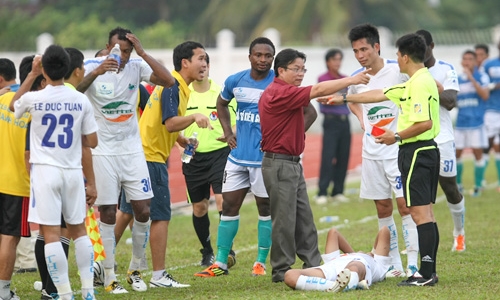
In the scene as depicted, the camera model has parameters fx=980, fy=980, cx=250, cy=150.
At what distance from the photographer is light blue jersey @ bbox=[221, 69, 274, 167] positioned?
32.9 ft

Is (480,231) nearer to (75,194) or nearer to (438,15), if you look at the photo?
(75,194)

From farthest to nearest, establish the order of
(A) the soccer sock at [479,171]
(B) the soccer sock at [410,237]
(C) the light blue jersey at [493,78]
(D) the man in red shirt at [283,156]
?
(C) the light blue jersey at [493,78] < (A) the soccer sock at [479,171] < (B) the soccer sock at [410,237] < (D) the man in red shirt at [283,156]

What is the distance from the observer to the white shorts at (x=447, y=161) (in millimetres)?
10961

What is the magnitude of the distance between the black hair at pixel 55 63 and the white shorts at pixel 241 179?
2.68 metres

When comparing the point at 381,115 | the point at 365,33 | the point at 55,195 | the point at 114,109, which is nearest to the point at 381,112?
the point at 381,115

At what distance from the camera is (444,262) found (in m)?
10.4

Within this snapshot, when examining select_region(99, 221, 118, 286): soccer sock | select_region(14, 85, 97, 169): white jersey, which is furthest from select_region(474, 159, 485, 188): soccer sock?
select_region(14, 85, 97, 169): white jersey

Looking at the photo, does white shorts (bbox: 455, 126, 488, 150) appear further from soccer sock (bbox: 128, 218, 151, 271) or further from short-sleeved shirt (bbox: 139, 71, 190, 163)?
soccer sock (bbox: 128, 218, 151, 271)

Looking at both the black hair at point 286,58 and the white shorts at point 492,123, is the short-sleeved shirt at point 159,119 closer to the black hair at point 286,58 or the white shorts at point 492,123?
the black hair at point 286,58

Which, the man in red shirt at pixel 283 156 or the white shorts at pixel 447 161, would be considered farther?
the white shorts at pixel 447 161

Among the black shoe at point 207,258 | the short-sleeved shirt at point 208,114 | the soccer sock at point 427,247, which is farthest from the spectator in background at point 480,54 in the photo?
the soccer sock at point 427,247

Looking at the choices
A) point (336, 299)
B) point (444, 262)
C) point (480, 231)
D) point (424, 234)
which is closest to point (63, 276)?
point (336, 299)

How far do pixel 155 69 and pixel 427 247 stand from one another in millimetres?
2988

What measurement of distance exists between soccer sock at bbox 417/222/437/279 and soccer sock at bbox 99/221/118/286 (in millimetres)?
2850
